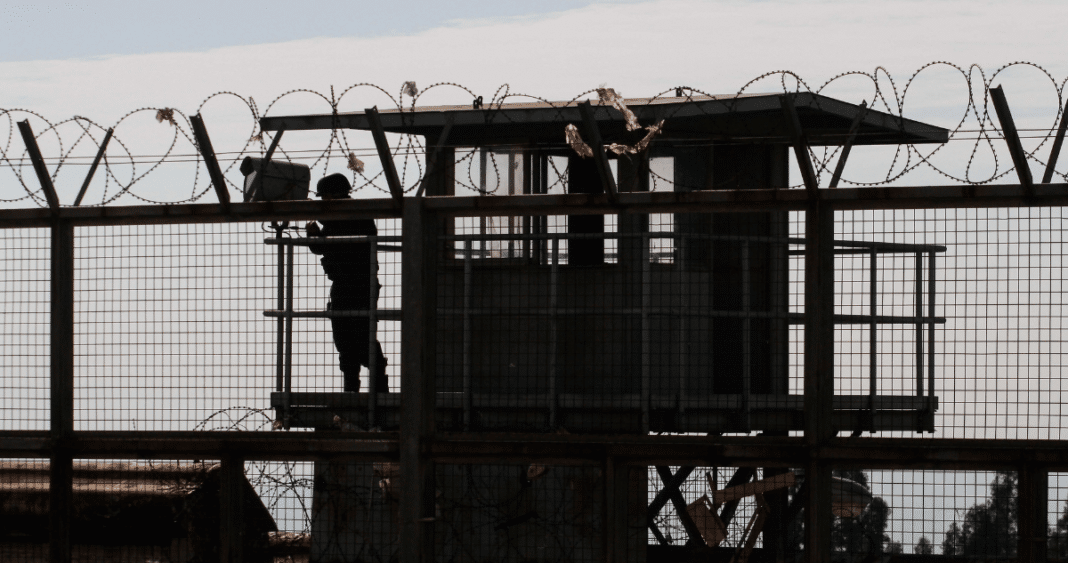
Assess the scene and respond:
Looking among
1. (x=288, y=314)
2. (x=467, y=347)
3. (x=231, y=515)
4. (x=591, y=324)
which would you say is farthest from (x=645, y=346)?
(x=231, y=515)

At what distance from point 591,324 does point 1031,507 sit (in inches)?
166

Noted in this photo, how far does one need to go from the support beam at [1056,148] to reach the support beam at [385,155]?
10.9 ft

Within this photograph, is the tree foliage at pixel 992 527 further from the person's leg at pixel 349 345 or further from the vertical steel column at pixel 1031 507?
the person's leg at pixel 349 345

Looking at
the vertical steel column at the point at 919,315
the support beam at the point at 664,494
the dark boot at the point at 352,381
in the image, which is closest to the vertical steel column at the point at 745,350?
the support beam at the point at 664,494

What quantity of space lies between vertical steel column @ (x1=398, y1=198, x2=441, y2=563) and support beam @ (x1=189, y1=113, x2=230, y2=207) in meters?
1.04

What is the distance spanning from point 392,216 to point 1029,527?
3.68m

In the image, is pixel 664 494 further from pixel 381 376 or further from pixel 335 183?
pixel 335 183

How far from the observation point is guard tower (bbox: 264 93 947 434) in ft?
28.0

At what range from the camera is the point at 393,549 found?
293 inches

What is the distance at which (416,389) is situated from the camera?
6.90 m

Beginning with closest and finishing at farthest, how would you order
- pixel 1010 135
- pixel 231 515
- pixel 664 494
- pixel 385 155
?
1. pixel 1010 135
2. pixel 385 155
3. pixel 231 515
4. pixel 664 494

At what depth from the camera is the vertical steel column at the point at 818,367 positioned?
254 inches

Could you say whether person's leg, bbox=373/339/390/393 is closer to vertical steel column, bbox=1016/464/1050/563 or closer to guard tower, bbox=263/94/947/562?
guard tower, bbox=263/94/947/562

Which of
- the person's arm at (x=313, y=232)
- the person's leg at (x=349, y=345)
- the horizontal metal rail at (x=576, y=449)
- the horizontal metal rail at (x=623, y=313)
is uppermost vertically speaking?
the person's arm at (x=313, y=232)
